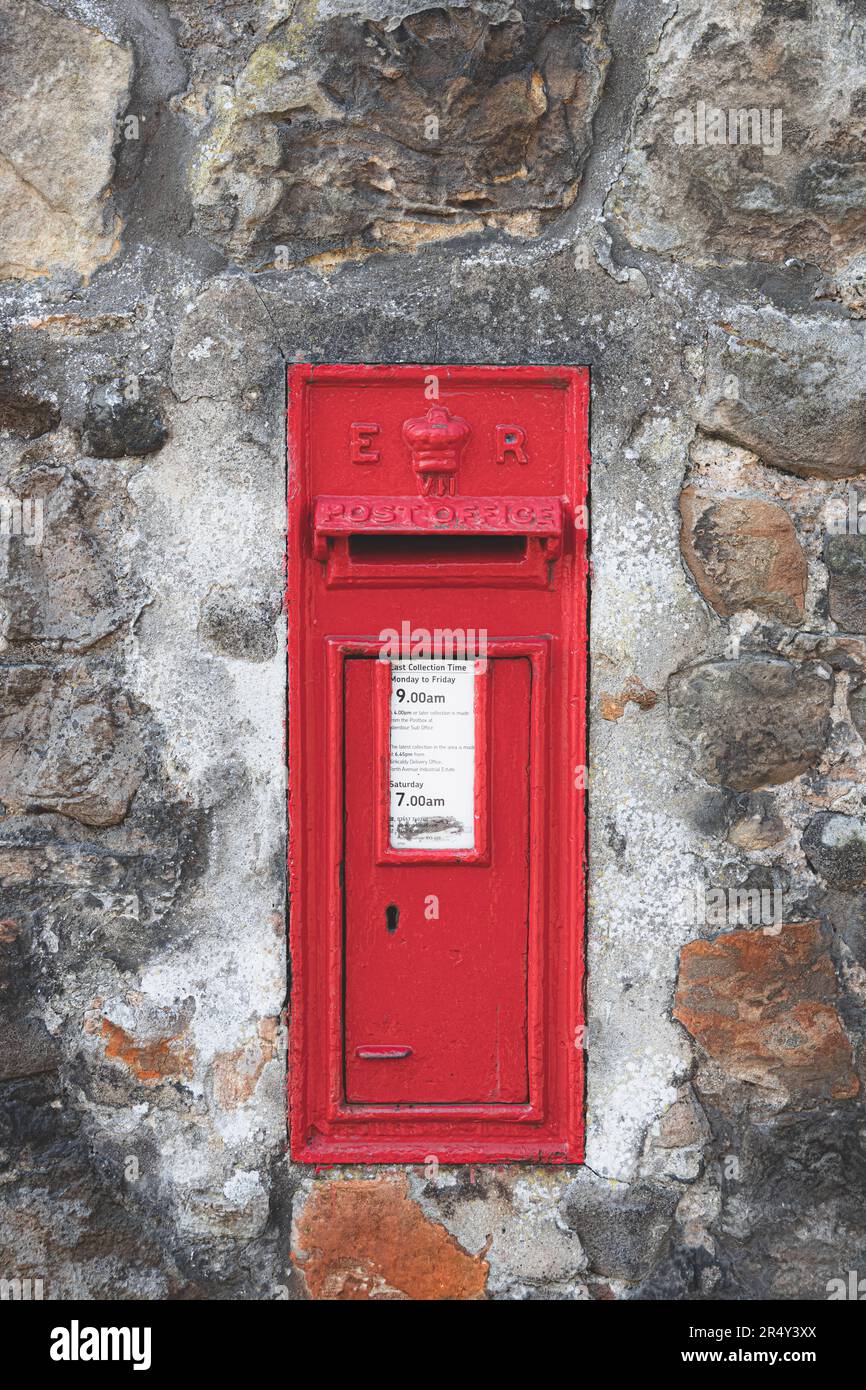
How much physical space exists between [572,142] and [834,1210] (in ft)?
6.92

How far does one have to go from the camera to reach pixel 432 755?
2107mm

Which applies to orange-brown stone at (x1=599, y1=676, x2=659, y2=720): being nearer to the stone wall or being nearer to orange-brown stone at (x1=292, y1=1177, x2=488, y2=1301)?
the stone wall

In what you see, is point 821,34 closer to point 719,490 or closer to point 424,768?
point 719,490

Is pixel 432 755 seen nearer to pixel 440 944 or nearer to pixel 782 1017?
pixel 440 944

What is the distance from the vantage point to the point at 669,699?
2143 mm

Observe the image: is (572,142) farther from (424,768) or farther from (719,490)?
(424,768)

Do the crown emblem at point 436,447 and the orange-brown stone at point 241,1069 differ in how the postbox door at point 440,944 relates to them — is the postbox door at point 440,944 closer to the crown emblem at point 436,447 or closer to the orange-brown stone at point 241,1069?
the orange-brown stone at point 241,1069

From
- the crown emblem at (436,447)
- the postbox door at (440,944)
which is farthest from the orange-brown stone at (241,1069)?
the crown emblem at (436,447)

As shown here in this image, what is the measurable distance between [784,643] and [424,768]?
74cm

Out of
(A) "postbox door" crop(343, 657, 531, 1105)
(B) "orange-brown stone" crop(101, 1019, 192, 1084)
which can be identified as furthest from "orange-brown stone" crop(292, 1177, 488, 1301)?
(B) "orange-brown stone" crop(101, 1019, 192, 1084)

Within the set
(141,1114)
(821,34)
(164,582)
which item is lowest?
(141,1114)

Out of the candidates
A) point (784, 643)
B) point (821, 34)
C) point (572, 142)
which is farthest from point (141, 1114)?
point (821, 34)

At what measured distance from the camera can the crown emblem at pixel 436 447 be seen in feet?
6.66

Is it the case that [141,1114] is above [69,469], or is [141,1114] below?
below
